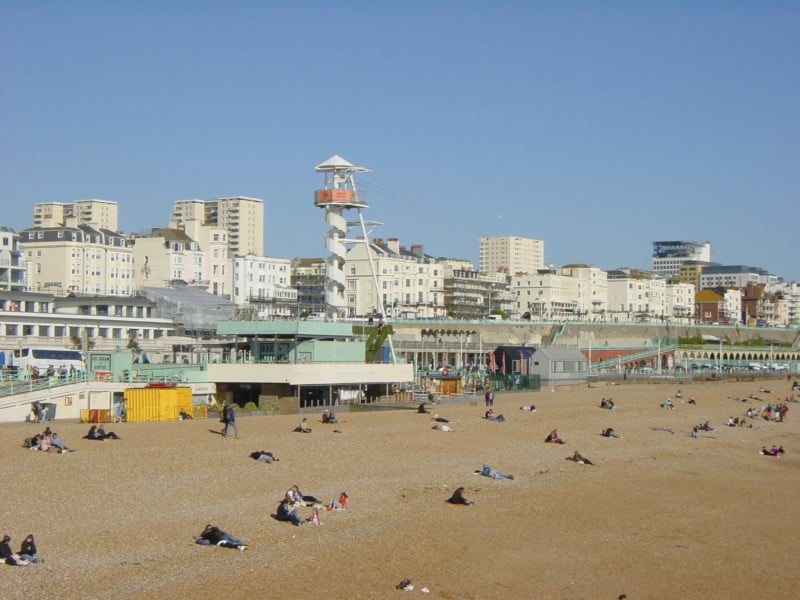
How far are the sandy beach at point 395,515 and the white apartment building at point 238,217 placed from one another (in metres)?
134

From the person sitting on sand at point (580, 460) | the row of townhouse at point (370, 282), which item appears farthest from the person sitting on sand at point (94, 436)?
the row of townhouse at point (370, 282)

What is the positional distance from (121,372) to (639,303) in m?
126

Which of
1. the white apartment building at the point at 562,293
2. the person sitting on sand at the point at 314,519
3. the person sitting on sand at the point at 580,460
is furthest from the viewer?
the white apartment building at the point at 562,293

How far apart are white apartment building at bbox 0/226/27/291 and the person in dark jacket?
52126mm

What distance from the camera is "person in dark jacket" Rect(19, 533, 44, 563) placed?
16.5 meters

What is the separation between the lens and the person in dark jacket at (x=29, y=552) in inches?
651

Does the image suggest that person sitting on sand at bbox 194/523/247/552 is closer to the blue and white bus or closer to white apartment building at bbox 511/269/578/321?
the blue and white bus

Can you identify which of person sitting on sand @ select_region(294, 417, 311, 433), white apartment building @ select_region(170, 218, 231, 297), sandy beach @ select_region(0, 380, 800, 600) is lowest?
sandy beach @ select_region(0, 380, 800, 600)

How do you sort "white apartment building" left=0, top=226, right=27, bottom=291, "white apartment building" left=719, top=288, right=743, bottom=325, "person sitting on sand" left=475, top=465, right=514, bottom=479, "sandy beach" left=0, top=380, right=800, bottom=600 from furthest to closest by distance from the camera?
"white apartment building" left=719, top=288, right=743, bottom=325 → "white apartment building" left=0, top=226, right=27, bottom=291 → "person sitting on sand" left=475, top=465, right=514, bottom=479 → "sandy beach" left=0, top=380, right=800, bottom=600

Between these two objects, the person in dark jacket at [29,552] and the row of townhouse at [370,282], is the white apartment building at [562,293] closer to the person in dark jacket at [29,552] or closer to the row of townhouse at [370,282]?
the row of townhouse at [370,282]

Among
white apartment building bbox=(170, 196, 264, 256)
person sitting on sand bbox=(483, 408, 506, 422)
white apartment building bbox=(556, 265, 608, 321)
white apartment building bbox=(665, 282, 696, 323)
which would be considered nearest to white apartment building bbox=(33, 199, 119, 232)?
white apartment building bbox=(170, 196, 264, 256)

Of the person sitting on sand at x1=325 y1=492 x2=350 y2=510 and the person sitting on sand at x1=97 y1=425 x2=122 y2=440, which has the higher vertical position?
the person sitting on sand at x1=97 y1=425 x2=122 y2=440

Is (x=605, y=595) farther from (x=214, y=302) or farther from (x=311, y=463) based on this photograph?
(x=214, y=302)

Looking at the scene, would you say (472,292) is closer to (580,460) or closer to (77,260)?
(77,260)
